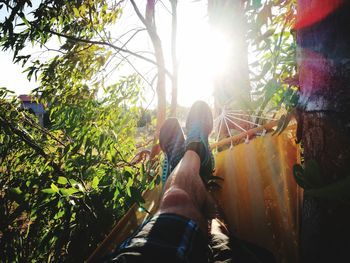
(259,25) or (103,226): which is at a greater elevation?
(259,25)

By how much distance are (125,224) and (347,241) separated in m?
0.82

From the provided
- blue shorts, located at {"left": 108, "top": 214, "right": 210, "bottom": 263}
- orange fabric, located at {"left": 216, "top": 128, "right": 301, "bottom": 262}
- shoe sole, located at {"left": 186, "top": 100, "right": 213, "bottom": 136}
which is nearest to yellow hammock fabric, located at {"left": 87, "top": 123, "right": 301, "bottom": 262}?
orange fabric, located at {"left": 216, "top": 128, "right": 301, "bottom": 262}

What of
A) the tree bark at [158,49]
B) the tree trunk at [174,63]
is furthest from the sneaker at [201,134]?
the tree trunk at [174,63]

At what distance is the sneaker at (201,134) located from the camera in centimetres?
133

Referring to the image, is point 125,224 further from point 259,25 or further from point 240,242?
point 259,25

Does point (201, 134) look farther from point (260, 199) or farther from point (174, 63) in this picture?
point (174, 63)

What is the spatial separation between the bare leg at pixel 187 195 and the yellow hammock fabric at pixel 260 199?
0.20 m

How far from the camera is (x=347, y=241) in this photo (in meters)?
0.56

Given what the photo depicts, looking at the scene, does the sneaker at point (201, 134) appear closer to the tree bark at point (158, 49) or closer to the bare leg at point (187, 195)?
the bare leg at point (187, 195)

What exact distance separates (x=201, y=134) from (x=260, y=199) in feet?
2.16

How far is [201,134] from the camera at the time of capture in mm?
1612

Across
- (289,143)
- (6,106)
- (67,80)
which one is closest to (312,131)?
(289,143)

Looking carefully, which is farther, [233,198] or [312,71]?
[233,198]

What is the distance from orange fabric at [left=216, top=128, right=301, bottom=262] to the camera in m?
0.91
